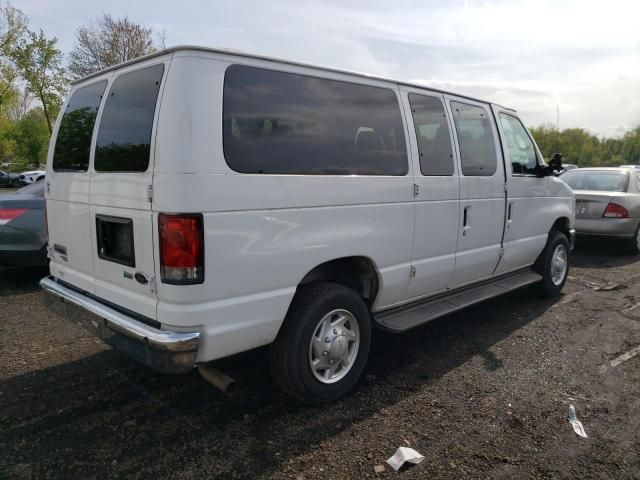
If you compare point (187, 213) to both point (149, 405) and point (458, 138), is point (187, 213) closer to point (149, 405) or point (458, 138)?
point (149, 405)

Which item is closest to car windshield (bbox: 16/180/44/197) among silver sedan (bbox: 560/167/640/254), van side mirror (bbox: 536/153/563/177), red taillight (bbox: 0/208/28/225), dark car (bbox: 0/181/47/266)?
dark car (bbox: 0/181/47/266)

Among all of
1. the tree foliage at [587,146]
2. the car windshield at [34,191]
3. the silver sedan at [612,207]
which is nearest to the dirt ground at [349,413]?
the car windshield at [34,191]

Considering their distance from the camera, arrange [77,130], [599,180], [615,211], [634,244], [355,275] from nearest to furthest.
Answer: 1. [77,130]
2. [355,275]
3. [615,211]
4. [634,244]
5. [599,180]

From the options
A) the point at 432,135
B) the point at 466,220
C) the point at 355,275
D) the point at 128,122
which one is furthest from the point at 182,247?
the point at 466,220

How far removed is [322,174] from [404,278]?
123cm

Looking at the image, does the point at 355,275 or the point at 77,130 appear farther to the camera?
the point at 355,275

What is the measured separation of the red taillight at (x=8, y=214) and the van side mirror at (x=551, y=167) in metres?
6.27

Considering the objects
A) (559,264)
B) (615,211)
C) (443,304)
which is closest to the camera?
(443,304)

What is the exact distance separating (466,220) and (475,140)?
33.2 inches

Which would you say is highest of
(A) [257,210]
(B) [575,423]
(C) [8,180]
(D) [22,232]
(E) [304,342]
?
(A) [257,210]

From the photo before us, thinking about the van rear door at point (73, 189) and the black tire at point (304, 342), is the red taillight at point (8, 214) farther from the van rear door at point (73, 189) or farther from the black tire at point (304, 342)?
the black tire at point (304, 342)

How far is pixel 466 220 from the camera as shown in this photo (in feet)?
14.8

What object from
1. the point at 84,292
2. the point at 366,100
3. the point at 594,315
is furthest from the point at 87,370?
the point at 594,315

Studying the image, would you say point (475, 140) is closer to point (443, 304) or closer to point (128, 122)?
point (443, 304)
